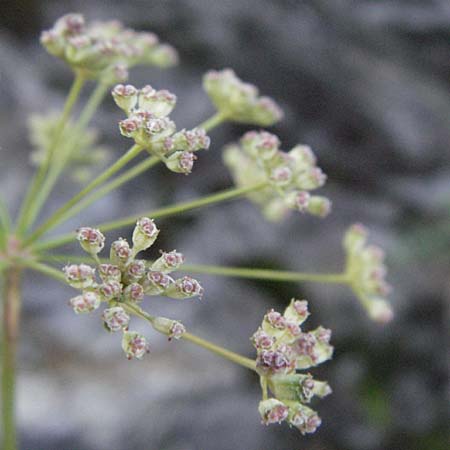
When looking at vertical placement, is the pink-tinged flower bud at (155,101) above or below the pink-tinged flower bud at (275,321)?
above

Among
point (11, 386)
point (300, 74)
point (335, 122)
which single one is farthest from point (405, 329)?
point (11, 386)

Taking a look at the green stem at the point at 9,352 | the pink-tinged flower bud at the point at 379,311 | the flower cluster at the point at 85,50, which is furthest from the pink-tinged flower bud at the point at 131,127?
the pink-tinged flower bud at the point at 379,311

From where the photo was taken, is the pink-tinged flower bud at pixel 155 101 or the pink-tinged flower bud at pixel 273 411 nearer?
the pink-tinged flower bud at pixel 273 411

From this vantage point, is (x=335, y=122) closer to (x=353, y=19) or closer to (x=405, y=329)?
(x=353, y=19)

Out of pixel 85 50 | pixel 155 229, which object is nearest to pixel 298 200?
pixel 155 229

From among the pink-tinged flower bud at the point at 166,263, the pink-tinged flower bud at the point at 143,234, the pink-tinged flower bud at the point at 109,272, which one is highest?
the pink-tinged flower bud at the point at 143,234

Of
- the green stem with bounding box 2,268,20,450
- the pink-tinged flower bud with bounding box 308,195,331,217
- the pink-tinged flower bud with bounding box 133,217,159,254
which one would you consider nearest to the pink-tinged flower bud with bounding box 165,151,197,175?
the pink-tinged flower bud with bounding box 133,217,159,254

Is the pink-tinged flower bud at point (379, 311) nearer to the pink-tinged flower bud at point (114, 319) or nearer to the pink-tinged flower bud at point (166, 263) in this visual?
the pink-tinged flower bud at point (166, 263)
